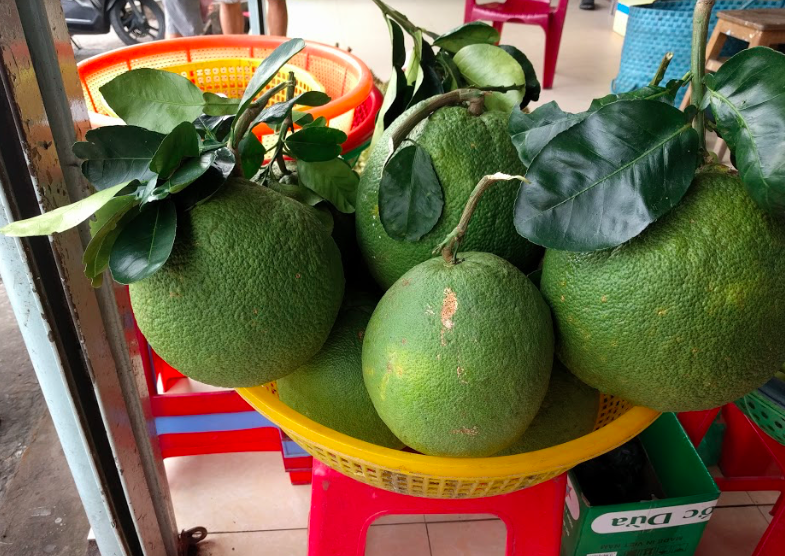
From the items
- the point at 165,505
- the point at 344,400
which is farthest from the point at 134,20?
the point at 344,400

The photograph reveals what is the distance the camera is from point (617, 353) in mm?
570

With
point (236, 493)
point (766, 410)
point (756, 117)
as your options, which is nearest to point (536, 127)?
point (756, 117)

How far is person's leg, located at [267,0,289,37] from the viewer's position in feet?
8.50

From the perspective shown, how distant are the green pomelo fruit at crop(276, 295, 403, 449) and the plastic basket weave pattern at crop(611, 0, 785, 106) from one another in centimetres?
280

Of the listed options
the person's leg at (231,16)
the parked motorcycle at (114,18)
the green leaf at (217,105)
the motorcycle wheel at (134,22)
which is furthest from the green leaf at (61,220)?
the motorcycle wheel at (134,22)

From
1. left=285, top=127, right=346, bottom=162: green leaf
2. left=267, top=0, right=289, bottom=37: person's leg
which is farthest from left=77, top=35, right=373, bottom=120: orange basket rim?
left=267, top=0, right=289, bottom=37: person's leg

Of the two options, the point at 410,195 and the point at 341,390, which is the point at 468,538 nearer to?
the point at 341,390

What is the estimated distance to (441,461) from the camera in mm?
583

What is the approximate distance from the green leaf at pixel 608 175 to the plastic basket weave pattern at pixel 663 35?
107 inches

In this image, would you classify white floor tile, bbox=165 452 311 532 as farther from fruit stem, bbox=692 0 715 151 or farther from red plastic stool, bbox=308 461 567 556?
fruit stem, bbox=692 0 715 151

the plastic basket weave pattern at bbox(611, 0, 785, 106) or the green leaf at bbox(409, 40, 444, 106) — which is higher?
the green leaf at bbox(409, 40, 444, 106)

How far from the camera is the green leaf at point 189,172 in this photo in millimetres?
538

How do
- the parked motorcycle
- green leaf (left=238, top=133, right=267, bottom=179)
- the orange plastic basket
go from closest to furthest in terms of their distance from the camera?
green leaf (left=238, top=133, right=267, bottom=179), the orange plastic basket, the parked motorcycle

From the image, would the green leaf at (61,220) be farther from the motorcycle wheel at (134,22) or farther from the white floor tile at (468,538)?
the motorcycle wheel at (134,22)
